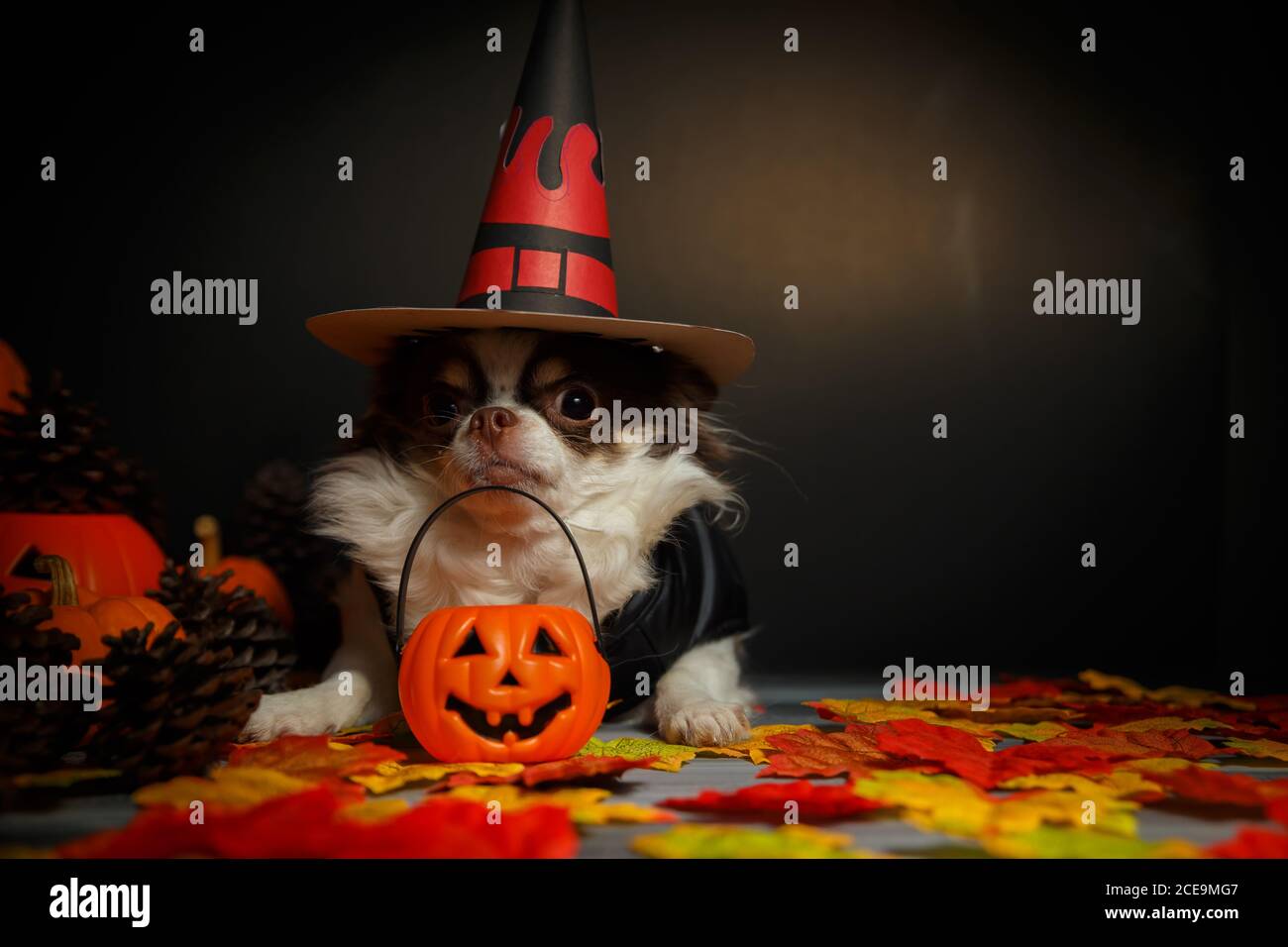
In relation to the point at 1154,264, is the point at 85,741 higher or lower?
lower

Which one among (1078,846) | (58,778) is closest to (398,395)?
(58,778)

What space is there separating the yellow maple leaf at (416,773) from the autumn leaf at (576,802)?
59 mm

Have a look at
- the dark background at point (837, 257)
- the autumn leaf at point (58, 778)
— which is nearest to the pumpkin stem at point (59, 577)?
the autumn leaf at point (58, 778)

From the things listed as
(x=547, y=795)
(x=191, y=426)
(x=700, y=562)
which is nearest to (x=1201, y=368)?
(x=700, y=562)

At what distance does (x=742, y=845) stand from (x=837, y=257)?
174 cm

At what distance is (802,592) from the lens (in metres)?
2.45

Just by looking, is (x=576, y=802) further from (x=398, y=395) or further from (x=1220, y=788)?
(x=398, y=395)

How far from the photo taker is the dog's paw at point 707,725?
149 cm

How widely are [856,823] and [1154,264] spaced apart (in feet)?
5.92

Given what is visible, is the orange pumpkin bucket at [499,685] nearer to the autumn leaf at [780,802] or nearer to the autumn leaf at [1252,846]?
the autumn leaf at [780,802]

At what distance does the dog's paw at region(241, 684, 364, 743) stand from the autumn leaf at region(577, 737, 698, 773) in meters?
0.40

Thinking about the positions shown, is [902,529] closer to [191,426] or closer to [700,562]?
[700,562]

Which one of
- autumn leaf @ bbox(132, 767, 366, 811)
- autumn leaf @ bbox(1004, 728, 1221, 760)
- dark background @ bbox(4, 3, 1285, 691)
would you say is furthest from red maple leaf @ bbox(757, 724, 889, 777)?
dark background @ bbox(4, 3, 1285, 691)

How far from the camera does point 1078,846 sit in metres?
0.99
